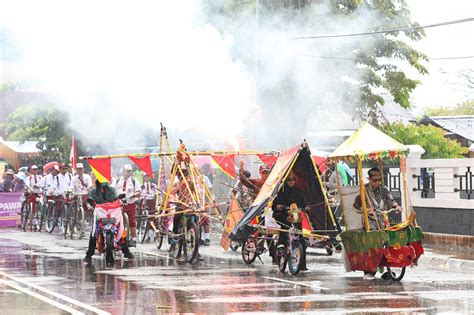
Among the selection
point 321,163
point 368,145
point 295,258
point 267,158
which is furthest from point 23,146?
point 368,145

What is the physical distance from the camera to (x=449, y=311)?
41.0 ft

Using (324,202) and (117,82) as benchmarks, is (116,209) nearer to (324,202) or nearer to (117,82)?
(324,202)

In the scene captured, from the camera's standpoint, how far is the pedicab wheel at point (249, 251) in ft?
62.5

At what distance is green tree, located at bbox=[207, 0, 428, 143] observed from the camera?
2905cm

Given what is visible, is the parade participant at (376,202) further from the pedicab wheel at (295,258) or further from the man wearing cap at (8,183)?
the man wearing cap at (8,183)

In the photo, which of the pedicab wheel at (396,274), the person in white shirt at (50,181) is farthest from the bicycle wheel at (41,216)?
the pedicab wheel at (396,274)

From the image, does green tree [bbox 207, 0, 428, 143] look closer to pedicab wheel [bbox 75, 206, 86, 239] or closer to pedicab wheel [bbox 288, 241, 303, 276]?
pedicab wheel [bbox 75, 206, 86, 239]

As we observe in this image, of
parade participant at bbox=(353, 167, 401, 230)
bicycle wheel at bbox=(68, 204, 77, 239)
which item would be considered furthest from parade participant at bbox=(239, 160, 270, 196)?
bicycle wheel at bbox=(68, 204, 77, 239)

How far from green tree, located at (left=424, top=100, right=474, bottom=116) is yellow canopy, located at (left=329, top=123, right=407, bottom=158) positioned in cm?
7352

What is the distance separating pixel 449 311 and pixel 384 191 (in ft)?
14.4

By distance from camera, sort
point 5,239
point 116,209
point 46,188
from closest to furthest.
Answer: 1. point 116,209
2. point 5,239
3. point 46,188

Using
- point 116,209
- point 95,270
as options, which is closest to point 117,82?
point 116,209

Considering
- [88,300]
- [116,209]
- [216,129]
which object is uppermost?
[216,129]

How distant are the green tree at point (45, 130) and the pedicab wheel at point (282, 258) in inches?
1121
